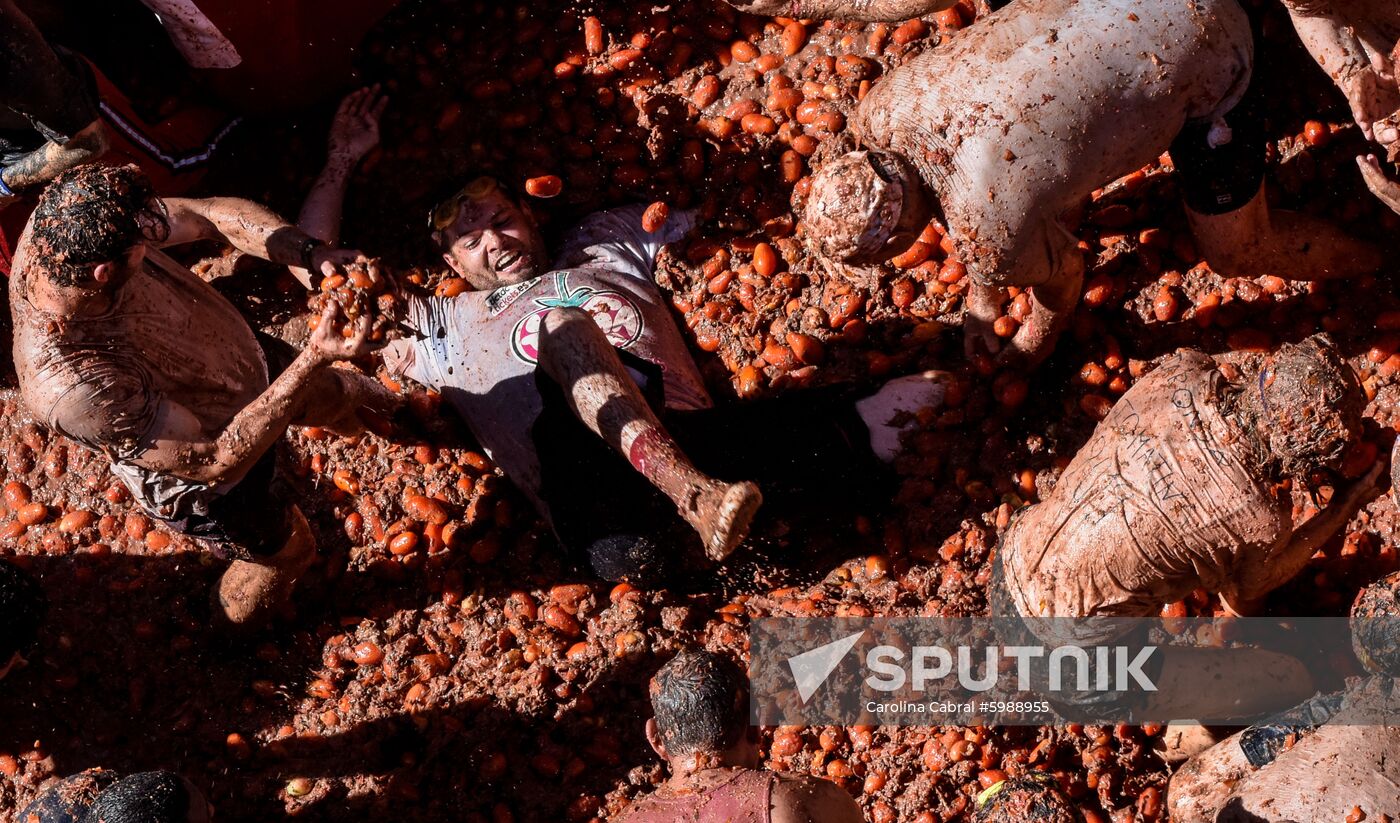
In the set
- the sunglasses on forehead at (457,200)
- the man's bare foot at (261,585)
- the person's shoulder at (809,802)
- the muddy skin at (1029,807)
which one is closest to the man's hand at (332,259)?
the sunglasses on forehead at (457,200)

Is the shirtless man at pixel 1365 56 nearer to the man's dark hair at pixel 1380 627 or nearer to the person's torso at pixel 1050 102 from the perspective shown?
the person's torso at pixel 1050 102

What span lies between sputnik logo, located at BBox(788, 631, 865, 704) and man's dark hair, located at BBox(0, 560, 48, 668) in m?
2.44

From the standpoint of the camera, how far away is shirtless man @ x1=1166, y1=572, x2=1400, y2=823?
8.50ft

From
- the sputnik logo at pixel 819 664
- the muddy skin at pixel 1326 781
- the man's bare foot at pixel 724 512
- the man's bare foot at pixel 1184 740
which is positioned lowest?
the man's bare foot at pixel 1184 740

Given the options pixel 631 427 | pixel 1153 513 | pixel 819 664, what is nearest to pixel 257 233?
pixel 631 427

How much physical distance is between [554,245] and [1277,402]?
9.31 ft

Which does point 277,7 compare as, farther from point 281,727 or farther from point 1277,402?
point 1277,402

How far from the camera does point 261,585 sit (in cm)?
413

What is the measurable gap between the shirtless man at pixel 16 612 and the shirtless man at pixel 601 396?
140 centimetres

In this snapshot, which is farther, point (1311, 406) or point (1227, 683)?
point (1227, 683)

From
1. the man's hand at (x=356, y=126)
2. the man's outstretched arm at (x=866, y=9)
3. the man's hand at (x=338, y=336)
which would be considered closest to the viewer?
the man's hand at (x=338, y=336)

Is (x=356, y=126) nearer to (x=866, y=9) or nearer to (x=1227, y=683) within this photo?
(x=866, y=9)

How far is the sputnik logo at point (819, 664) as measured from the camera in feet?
12.3

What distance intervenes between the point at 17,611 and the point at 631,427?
2.07 meters
